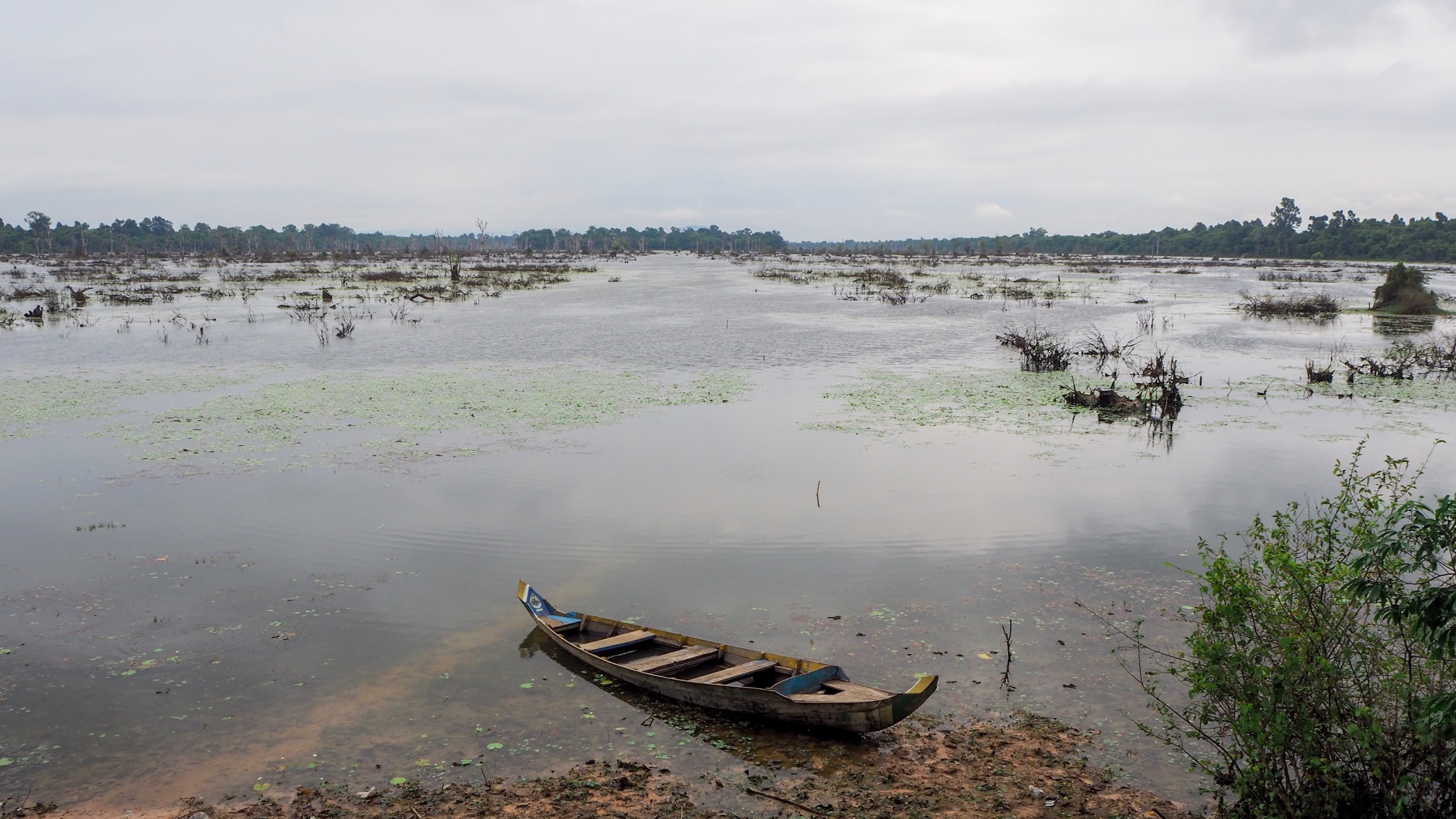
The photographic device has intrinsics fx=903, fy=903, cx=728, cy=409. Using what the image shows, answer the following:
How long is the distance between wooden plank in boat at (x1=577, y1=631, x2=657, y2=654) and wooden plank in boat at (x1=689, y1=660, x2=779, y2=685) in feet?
2.76

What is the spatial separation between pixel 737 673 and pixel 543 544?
14.5ft

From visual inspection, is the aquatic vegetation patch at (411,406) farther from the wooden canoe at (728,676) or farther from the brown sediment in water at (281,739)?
the wooden canoe at (728,676)

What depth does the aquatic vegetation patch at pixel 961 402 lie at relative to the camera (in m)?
16.7

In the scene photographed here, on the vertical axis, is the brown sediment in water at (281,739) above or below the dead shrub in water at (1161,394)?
below

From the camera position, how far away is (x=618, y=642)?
24.9 ft

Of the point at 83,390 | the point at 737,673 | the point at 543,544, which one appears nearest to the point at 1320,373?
the point at 543,544

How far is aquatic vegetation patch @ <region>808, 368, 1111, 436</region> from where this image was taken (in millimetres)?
16672

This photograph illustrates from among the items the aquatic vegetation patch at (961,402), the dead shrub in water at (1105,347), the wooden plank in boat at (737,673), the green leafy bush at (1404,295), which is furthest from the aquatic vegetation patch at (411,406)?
the green leafy bush at (1404,295)

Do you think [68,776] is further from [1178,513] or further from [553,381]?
[553,381]

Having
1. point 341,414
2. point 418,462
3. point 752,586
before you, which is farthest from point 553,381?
point 752,586

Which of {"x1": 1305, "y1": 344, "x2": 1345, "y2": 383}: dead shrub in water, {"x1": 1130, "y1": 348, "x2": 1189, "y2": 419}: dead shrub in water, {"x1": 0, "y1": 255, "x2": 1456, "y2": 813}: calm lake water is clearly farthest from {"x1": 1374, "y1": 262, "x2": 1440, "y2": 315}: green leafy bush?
{"x1": 1130, "y1": 348, "x2": 1189, "y2": 419}: dead shrub in water

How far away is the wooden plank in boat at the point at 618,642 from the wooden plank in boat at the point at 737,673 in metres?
0.84

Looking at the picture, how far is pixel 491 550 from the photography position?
10.4 metres

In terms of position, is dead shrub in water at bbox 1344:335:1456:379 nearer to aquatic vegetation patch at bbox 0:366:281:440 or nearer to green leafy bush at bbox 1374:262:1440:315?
green leafy bush at bbox 1374:262:1440:315
